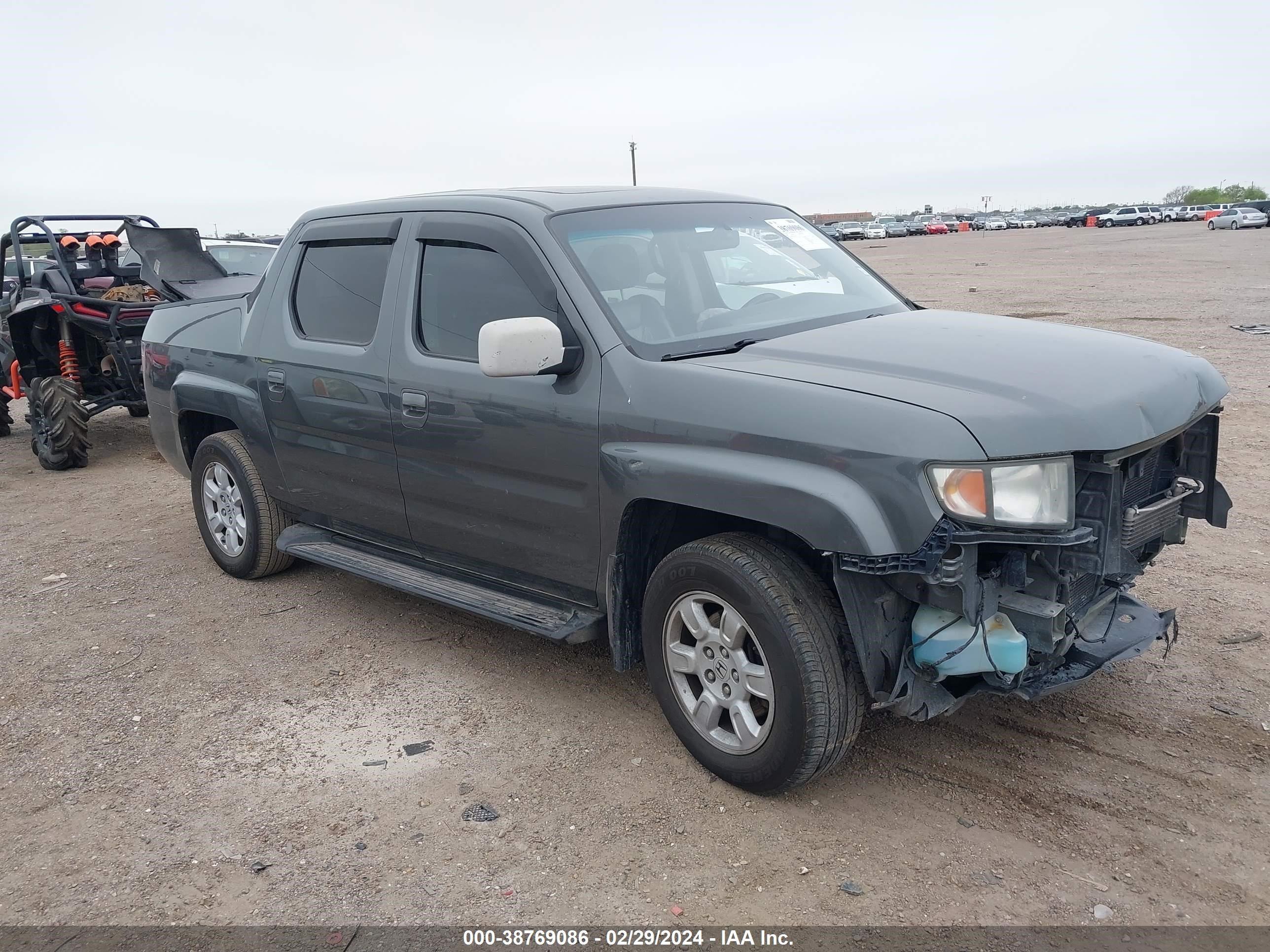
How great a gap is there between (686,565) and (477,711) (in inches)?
50.4

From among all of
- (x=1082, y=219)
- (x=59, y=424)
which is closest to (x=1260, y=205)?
(x=1082, y=219)

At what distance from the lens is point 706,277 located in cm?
396

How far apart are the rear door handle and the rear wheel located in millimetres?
4906

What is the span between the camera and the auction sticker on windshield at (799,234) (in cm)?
446

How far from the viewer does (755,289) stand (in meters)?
4.00

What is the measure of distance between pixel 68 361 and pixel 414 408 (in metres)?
6.85

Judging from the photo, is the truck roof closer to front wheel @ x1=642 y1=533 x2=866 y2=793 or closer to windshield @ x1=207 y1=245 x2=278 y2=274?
front wheel @ x1=642 y1=533 x2=866 y2=793

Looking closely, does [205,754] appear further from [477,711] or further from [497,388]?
[497,388]

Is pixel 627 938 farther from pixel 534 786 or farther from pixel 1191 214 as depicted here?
pixel 1191 214

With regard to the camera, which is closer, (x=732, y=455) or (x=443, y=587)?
(x=732, y=455)

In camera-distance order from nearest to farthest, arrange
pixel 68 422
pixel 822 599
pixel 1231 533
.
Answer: pixel 822 599 < pixel 1231 533 < pixel 68 422

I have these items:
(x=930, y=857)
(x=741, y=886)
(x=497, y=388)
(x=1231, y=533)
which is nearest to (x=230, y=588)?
(x=497, y=388)

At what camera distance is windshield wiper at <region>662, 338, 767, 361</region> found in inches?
137

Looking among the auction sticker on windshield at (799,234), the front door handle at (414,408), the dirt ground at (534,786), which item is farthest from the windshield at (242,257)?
the auction sticker on windshield at (799,234)
